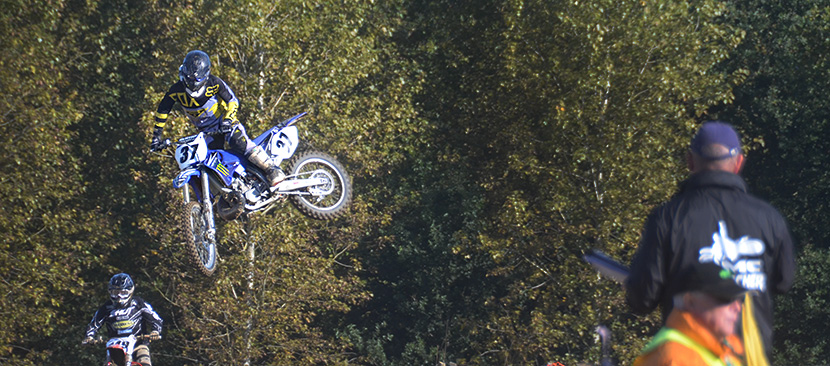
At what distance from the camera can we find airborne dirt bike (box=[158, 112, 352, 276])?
9.55 m

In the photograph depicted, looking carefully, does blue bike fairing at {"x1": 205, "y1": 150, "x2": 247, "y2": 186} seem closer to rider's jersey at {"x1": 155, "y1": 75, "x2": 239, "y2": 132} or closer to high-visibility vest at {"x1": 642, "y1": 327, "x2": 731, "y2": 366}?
rider's jersey at {"x1": 155, "y1": 75, "x2": 239, "y2": 132}

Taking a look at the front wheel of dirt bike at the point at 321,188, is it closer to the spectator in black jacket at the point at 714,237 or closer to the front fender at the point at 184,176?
the front fender at the point at 184,176

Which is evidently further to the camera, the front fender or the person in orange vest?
the front fender

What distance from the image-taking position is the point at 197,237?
9.77 meters

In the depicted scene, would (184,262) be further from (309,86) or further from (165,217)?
(309,86)

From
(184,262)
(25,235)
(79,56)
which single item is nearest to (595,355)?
(184,262)

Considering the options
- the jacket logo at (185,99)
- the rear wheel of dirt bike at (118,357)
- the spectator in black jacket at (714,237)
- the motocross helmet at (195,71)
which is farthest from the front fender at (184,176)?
the spectator in black jacket at (714,237)

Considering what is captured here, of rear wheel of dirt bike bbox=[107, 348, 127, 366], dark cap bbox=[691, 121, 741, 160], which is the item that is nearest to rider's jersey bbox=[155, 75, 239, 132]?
rear wheel of dirt bike bbox=[107, 348, 127, 366]

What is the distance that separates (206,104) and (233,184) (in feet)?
2.68

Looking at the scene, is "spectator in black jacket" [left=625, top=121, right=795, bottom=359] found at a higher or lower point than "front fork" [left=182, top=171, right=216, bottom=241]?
higher

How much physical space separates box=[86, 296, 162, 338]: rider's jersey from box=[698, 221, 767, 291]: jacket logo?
11.1 metres

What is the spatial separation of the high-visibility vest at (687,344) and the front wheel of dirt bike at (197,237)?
22.9 feet

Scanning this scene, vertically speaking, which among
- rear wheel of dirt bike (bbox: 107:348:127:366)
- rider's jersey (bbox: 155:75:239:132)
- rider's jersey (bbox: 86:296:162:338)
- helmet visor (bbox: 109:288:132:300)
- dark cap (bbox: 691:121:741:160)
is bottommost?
rear wheel of dirt bike (bbox: 107:348:127:366)

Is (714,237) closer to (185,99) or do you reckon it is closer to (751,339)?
(751,339)
